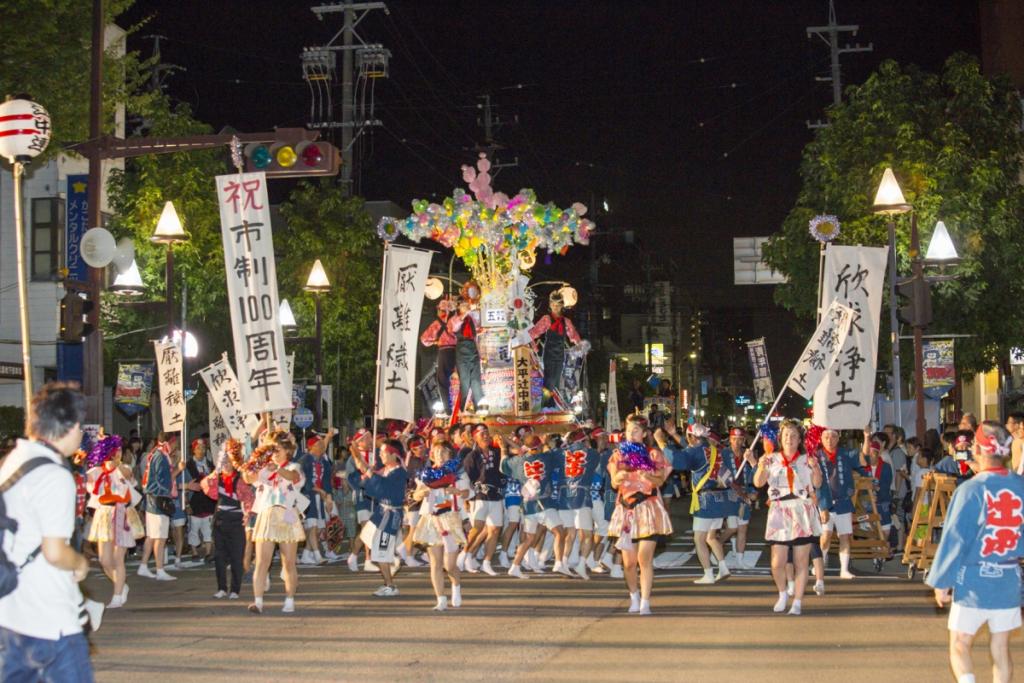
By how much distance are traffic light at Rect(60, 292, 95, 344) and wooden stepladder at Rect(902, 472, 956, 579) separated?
9679 millimetres

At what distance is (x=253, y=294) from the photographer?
46.1ft

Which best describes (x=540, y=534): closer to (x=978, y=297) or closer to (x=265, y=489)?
(x=265, y=489)

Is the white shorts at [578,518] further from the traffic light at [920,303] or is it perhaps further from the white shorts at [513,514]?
the traffic light at [920,303]

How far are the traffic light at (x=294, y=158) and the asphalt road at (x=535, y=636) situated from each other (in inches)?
194

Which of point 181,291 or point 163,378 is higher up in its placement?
point 181,291

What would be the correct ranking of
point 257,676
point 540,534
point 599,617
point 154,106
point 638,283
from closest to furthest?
point 257,676 < point 599,617 < point 540,534 < point 154,106 < point 638,283

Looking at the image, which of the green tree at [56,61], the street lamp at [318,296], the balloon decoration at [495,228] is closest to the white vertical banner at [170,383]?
the green tree at [56,61]

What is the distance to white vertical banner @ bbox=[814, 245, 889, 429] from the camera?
1525 cm

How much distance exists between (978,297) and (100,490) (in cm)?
1877

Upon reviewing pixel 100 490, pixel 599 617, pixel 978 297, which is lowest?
pixel 599 617

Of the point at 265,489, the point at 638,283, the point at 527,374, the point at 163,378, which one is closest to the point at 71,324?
the point at 265,489

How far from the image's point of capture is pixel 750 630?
39.0ft

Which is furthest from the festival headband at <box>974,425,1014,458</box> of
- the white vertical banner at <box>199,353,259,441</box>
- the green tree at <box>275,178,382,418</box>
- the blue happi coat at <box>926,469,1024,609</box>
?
the green tree at <box>275,178,382,418</box>

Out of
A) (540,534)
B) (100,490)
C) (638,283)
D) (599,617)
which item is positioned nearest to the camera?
(599,617)
